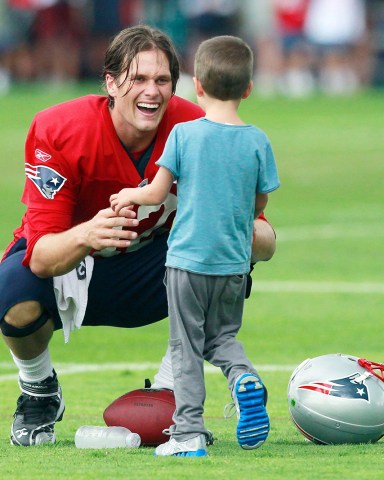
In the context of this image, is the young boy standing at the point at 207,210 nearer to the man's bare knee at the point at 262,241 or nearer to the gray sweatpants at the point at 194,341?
the gray sweatpants at the point at 194,341

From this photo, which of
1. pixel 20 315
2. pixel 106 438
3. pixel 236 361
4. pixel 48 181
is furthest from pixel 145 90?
pixel 106 438

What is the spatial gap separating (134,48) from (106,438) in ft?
5.83

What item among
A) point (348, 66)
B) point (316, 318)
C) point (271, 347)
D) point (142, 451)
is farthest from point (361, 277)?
point (348, 66)

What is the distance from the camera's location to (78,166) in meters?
7.21

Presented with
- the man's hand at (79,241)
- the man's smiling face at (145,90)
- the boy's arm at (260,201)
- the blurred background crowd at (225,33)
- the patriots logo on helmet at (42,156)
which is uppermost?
the man's smiling face at (145,90)

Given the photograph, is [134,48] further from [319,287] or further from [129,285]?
[319,287]

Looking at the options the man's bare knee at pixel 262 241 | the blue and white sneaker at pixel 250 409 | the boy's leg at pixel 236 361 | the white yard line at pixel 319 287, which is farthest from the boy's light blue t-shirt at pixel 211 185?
the white yard line at pixel 319 287

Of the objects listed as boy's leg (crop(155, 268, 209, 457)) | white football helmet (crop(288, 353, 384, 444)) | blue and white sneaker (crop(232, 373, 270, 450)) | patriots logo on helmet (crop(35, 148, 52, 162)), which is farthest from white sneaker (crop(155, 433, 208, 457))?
patriots logo on helmet (crop(35, 148, 52, 162))

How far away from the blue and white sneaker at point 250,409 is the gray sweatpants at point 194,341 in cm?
8

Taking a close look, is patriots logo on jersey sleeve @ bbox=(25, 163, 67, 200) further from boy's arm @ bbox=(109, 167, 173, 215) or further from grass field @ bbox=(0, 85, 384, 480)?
grass field @ bbox=(0, 85, 384, 480)

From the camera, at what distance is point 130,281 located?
7727 mm

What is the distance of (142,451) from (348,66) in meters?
27.9

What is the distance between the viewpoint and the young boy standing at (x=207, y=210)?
20.9 feet

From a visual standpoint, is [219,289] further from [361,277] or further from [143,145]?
[361,277]
